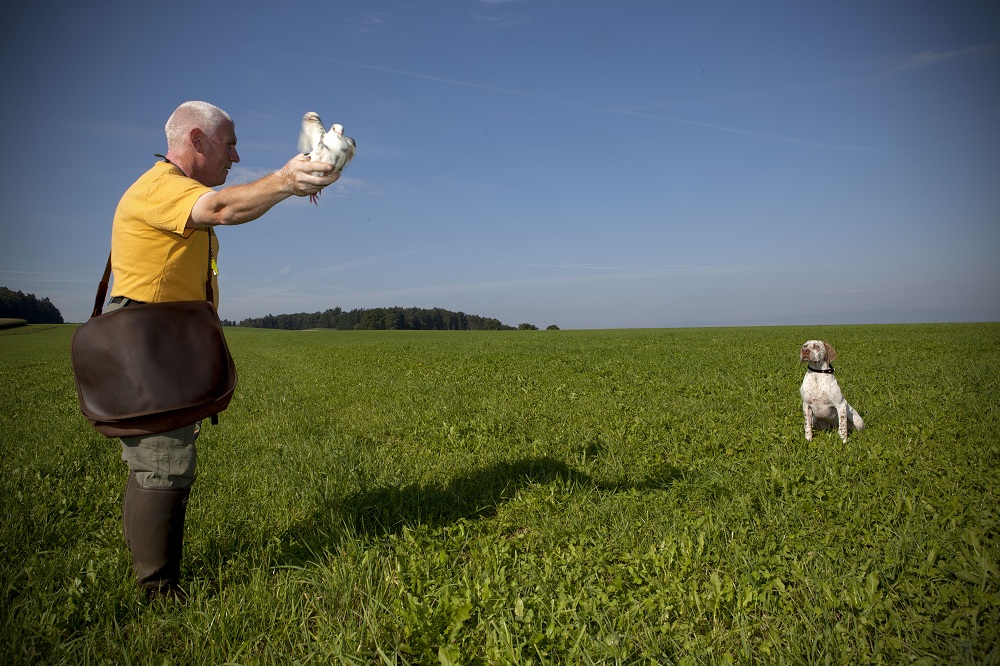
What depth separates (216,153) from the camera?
311 cm

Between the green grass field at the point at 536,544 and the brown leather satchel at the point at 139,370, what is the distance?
42.6 inches

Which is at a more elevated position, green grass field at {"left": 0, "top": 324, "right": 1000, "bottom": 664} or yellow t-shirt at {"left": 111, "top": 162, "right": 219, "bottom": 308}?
yellow t-shirt at {"left": 111, "top": 162, "right": 219, "bottom": 308}

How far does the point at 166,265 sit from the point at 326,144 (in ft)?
4.55

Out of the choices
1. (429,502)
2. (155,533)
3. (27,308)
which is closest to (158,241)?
(155,533)

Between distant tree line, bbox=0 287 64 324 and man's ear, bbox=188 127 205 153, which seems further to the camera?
distant tree line, bbox=0 287 64 324

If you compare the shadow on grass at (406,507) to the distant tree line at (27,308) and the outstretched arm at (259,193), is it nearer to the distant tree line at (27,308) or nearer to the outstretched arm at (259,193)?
the outstretched arm at (259,193)

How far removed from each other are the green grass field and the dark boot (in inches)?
4.9

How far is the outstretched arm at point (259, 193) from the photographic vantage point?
2.29 meters

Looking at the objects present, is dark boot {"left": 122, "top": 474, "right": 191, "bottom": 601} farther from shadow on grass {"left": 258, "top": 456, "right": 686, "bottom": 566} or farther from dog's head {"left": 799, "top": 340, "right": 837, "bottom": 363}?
dog's head {"left": 799, "top": 340, "right": 837, "bottom": 363}

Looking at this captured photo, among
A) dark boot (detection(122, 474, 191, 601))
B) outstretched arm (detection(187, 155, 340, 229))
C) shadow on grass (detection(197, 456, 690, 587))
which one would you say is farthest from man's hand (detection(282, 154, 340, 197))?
shadow on grass (detection(197, 456, 690, 587))

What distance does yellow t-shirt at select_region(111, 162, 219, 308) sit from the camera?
105 inches

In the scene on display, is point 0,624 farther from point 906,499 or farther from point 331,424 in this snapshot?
point 906,499

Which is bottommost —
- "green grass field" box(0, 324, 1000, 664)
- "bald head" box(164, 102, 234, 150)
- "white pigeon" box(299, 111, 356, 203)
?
"green grass field" box(0, 324, 1000, 664)

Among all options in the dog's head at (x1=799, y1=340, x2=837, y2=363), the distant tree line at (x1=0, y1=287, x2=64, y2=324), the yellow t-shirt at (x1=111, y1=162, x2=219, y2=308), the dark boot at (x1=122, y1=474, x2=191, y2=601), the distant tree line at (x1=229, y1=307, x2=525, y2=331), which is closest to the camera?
the yellow t-shirt at (x1=111, y1=162, x2=219, y2=308)
